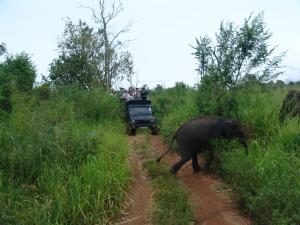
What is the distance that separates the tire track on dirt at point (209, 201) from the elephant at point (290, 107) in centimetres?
242

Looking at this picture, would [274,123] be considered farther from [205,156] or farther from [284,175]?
[284,175]

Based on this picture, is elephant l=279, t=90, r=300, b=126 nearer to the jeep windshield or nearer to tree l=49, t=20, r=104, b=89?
the jeep windshield

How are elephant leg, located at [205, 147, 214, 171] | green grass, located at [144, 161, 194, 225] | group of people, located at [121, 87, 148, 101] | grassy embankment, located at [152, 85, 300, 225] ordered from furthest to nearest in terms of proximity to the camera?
group of people, located at [121, 87, 148, 101], elephant leg, located at [205, 147, 214, 171], green grass, located at [144, 161, 194, 225], grassy embankment, located at [152, 85, 300, 225]

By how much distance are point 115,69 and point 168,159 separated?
1870 cm

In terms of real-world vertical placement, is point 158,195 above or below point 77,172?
below

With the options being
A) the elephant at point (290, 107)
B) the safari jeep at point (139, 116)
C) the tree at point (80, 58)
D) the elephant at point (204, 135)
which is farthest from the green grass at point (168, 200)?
the tree at point (80, 58)

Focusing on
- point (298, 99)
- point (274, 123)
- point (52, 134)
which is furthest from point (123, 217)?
point (298, 99)

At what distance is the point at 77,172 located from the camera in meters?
6.99

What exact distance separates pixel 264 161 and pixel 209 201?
1183 millimetres

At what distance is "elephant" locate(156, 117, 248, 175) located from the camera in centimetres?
852

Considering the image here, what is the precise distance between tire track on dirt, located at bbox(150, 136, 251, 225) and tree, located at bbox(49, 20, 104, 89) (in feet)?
59.6

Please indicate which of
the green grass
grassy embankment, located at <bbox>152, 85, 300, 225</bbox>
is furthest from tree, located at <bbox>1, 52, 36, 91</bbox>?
the green grass

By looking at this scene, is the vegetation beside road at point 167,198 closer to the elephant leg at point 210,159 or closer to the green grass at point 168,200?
the green grass at point 168,200

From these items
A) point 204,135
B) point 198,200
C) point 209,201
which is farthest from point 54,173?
point 204,135
